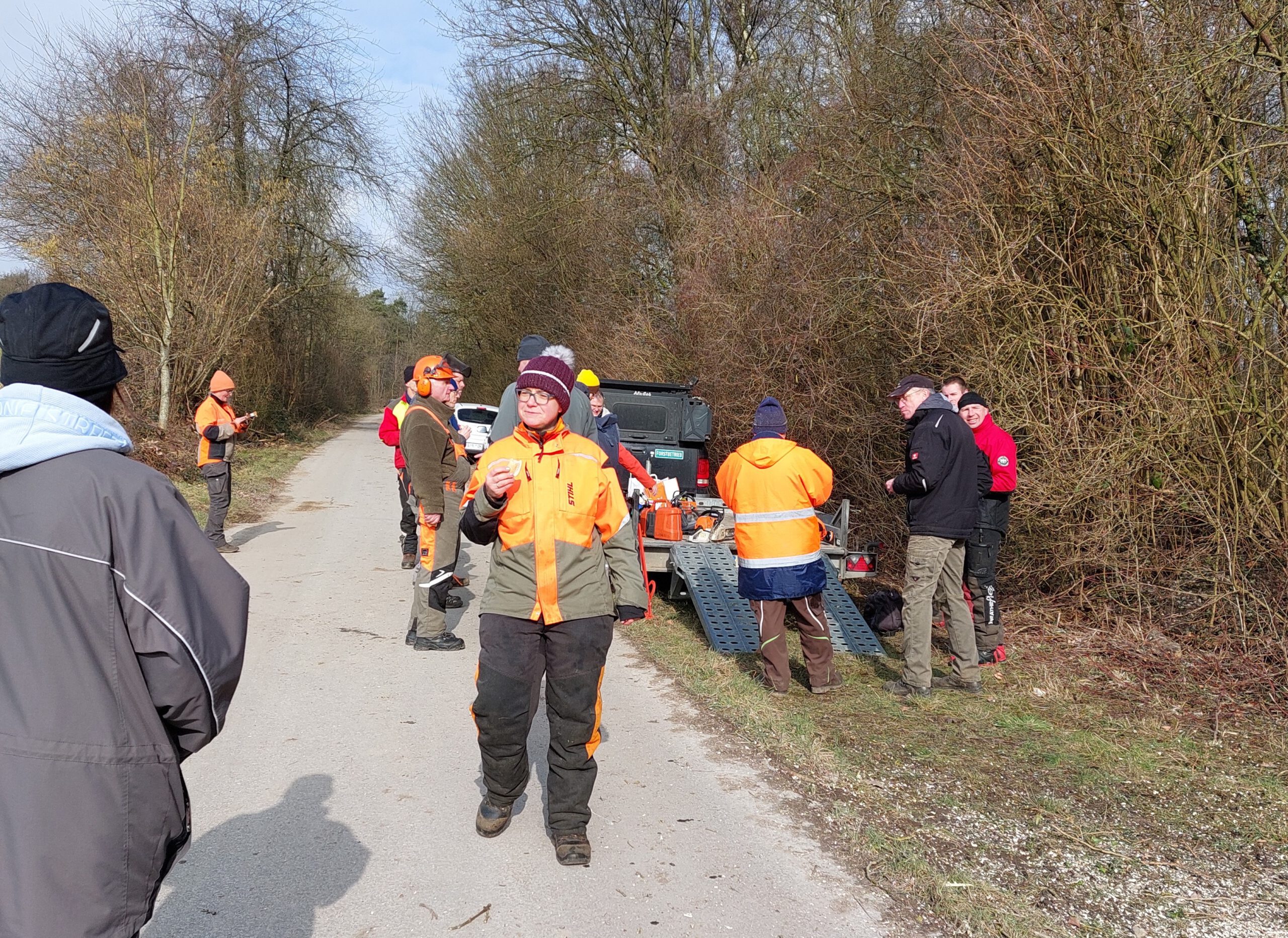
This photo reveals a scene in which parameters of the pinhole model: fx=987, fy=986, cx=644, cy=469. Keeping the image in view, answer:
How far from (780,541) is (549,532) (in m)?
2.66

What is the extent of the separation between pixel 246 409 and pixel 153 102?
9413 mm

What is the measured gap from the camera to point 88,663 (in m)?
1.94

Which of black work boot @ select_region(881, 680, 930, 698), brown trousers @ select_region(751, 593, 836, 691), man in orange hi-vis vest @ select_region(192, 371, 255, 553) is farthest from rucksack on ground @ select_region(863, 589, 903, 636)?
man in orange hi-vis vest @ select_region(192, 371, 255, 553)

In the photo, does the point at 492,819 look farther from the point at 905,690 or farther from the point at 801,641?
the point at 905,690

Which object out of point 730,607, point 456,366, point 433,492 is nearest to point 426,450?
point 433,492

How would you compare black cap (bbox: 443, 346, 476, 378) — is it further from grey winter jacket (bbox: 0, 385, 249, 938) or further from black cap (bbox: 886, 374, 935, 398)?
grey winter jacket (bbox: 0, 385, 249, 938)

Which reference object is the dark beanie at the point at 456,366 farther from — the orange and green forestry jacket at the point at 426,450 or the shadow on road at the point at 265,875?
the shadow on road at the point at 265,875

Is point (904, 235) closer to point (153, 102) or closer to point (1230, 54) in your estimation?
point (1230, 54)

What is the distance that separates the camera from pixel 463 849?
4.09m

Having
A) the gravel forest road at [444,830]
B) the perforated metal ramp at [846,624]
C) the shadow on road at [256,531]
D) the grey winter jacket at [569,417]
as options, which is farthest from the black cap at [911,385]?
the shadow on road at [256,531]

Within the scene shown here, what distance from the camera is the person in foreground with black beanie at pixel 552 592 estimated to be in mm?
3928

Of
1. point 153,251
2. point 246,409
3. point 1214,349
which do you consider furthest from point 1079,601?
point 246,409

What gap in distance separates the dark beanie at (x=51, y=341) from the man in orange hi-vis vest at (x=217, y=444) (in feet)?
29.4

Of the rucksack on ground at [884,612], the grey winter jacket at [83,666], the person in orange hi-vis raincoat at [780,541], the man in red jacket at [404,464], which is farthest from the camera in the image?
the man in red jacket at [404,464]
